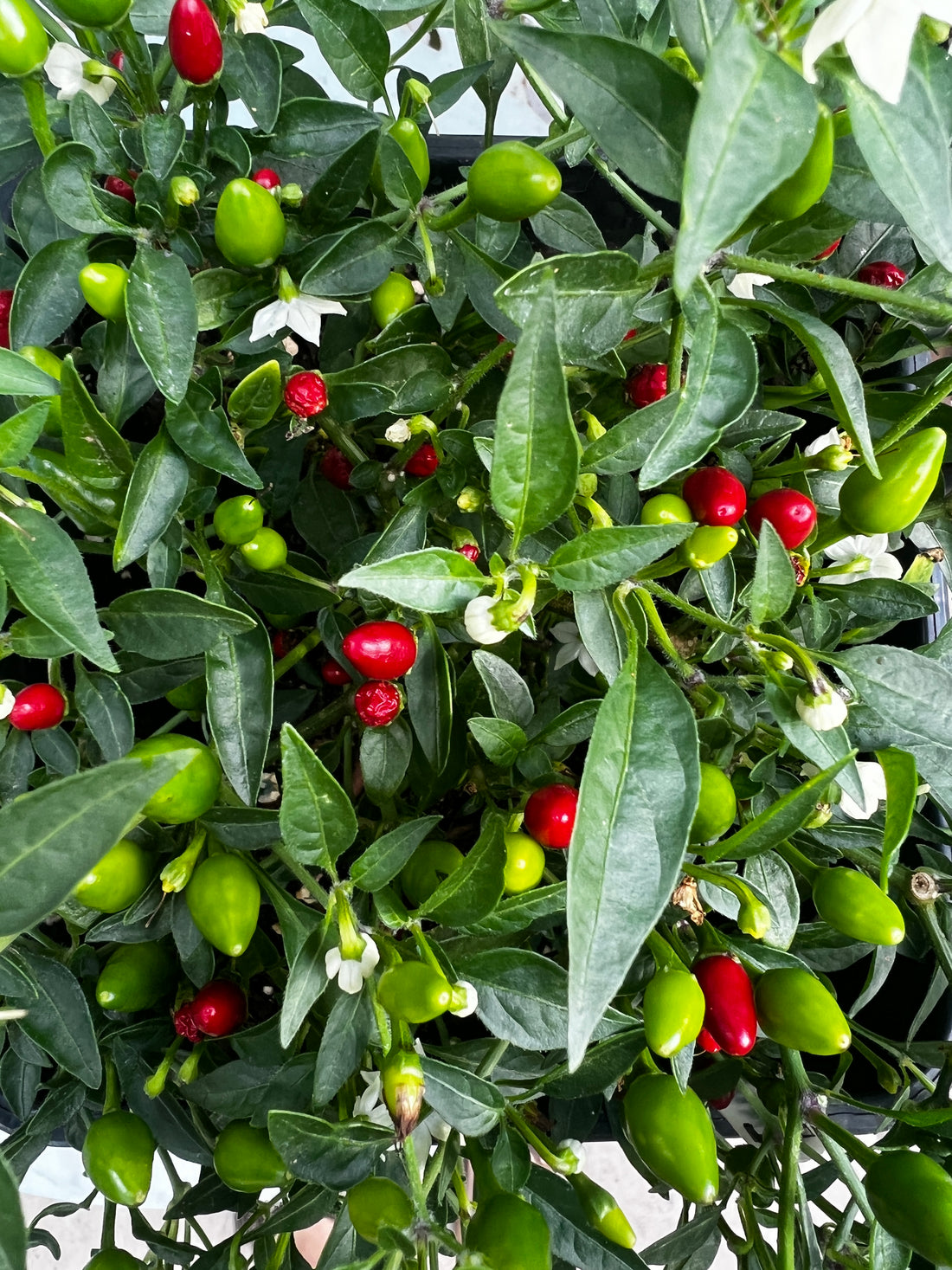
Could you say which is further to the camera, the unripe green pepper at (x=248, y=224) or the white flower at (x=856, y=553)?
the white flower at (x=856, y=553)

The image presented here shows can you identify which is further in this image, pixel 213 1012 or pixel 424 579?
pixel 213 1012

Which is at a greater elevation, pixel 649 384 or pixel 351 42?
pixel 351 42

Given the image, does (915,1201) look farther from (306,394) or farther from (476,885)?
(306,394)

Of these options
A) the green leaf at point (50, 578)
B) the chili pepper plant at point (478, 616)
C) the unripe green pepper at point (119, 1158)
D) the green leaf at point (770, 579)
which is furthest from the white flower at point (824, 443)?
the unripe green pepper at point (119, 1158)

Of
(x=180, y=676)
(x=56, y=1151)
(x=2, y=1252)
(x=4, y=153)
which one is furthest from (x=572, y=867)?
(x=56, y=1151)

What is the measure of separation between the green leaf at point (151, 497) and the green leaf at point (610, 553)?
16cm

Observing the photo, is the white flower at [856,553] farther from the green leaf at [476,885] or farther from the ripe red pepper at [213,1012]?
the ripe red pepper at [213,1012]

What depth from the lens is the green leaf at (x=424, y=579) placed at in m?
0.28

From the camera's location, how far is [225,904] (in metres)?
0.38

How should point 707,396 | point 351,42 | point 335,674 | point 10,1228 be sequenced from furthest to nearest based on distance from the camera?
point 335,674, point 351,42, point 707,396, point 10,1228

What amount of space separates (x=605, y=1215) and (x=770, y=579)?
0.95ft

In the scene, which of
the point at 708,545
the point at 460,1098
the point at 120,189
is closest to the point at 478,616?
the point at 708,545

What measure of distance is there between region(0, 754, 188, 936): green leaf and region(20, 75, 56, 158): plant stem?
0.27 m

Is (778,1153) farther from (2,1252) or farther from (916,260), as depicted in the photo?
(916,260)
